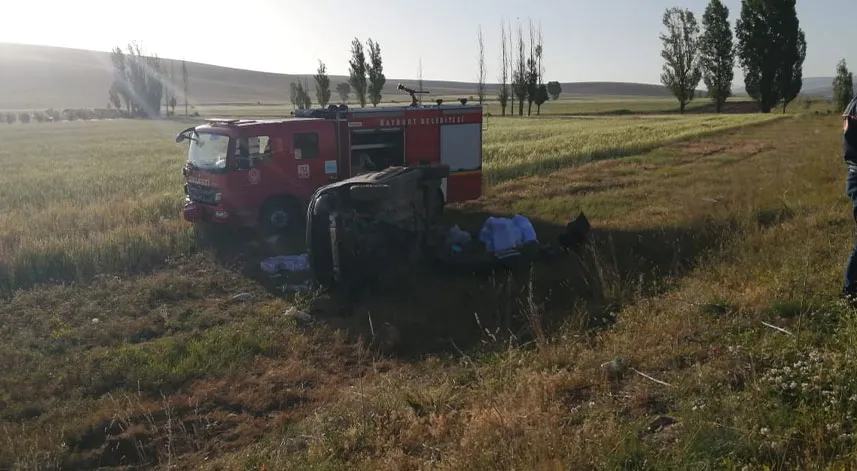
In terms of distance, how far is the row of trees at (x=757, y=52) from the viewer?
62781 mm

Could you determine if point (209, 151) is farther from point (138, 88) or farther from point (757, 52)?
point (138, 88)

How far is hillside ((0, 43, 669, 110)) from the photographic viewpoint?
119 meters

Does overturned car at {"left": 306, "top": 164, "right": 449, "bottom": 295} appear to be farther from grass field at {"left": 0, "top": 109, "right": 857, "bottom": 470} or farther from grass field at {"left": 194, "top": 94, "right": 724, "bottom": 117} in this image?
grass field at {"left": 194, "top": 94, "right": 724, "bottom": 117}

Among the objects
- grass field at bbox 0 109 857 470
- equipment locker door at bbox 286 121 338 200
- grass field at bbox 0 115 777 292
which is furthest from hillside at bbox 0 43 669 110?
grass field at bbox 0 109 857 470

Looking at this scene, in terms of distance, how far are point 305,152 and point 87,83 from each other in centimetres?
14239

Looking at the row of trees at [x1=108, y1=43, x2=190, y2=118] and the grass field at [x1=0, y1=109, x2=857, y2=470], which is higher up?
the row of trees at [x1=108, y1=43, x2=190, y2=118]

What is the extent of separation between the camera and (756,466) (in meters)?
3.27

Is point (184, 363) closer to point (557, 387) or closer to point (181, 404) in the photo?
point (181, 404)

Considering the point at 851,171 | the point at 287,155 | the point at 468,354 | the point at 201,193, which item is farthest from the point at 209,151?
the point at 851,171

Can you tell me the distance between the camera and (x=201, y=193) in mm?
12562

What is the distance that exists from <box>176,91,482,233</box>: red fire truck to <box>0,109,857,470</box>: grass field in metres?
1.12

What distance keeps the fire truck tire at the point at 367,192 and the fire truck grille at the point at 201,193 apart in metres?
4.27

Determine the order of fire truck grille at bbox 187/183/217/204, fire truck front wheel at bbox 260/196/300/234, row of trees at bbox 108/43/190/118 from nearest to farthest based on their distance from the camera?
fire truck grille at bbox 187/183/217/204 → fire truck front wheel at bbox 260/196/300/234 → row of trees at bbox 108/43/190/118

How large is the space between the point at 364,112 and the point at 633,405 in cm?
989
